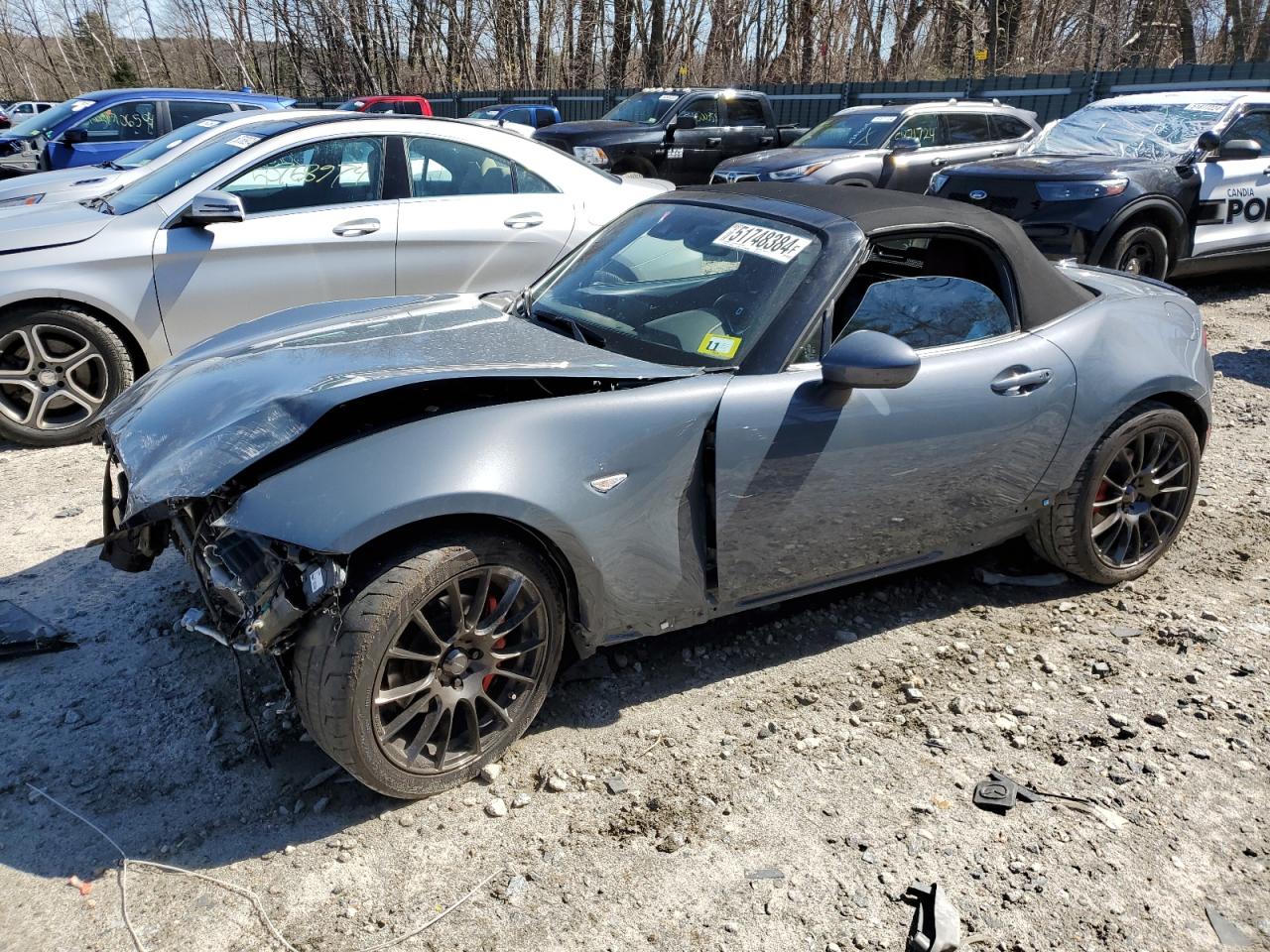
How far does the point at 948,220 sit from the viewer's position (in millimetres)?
3668

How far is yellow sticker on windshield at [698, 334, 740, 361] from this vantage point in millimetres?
3229

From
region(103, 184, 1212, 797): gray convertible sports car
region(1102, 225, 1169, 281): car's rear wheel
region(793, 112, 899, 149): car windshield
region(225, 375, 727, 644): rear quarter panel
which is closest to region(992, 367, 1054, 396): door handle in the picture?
region(103, 184, 1212, 797): gray convertible sports car

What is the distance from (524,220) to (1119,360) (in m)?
3.84

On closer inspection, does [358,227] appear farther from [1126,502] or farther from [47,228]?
[1126,502]

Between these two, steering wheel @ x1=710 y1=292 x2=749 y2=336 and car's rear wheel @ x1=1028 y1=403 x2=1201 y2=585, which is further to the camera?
car's rear wheel @ x1=1028 y1=403 x2=1201 y2=585

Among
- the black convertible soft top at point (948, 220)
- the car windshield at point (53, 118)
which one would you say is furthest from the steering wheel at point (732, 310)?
the car windshield at point (53, 118)

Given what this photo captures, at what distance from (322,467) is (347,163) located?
13.2ft

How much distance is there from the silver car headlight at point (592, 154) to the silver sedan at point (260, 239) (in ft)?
23.6

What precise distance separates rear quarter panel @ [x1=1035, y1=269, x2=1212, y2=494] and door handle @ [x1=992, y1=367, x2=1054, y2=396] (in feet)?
0.57

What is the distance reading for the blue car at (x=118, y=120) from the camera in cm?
1222

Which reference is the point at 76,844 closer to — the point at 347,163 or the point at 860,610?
the point at 860,610

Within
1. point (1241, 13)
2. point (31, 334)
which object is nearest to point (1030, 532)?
point (31, 334)

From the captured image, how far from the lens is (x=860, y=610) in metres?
Answer: 3.96

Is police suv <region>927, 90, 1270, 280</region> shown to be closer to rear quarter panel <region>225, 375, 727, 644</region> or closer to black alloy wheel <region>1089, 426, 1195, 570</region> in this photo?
black alloy wheel <region>1089, 426, 1195, 570</region>
